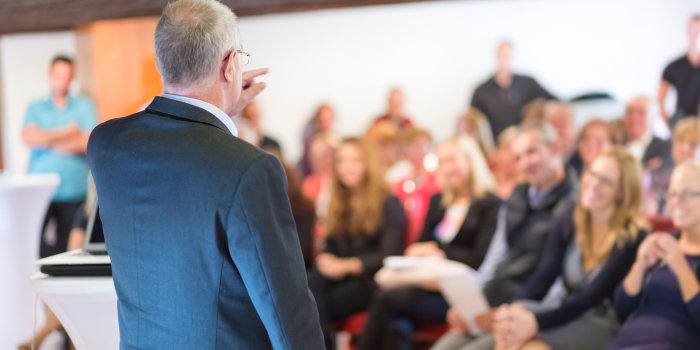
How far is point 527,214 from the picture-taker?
3.53 m

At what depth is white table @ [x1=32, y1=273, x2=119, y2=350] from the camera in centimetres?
177

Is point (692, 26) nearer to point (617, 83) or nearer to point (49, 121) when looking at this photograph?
point (617, 83)

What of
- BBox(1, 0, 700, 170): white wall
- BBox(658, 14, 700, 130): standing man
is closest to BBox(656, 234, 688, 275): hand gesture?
BBox(658, 14, 700, 130): standing man

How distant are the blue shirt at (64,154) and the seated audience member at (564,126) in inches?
127

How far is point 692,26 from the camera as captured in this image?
5641 mm

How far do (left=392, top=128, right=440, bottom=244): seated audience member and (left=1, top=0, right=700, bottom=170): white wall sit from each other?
2182 mm

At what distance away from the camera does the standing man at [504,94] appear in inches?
266

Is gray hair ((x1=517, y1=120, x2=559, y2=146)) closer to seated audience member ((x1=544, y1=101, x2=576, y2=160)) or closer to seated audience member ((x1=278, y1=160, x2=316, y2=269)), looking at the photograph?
seated audience member ((x1=278, y1=160, x2=316, y2=269))

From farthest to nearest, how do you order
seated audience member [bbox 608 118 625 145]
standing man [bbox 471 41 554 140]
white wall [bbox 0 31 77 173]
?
standing man [bbox 471 41 554 140], white wall [bbox 0 31 77 173], seated audience member [bbox 608 118 625 145]

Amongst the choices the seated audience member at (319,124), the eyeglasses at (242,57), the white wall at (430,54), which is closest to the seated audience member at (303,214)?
the eyeglasses at (242,57)

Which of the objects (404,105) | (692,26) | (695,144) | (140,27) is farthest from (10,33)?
(692,26)

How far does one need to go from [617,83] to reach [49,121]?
16.9 feet

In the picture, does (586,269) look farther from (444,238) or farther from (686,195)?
(444,238)

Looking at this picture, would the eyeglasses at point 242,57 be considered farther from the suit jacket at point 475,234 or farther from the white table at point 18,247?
the suit jacket at point 475,234
